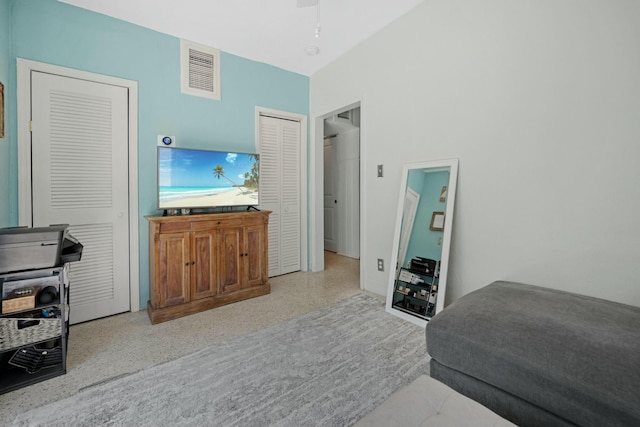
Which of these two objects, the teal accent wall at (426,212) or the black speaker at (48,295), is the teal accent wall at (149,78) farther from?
the teal accent wall at (426,212)

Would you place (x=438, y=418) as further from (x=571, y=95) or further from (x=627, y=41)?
(x=627, y=41)

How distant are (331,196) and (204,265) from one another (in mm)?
3086

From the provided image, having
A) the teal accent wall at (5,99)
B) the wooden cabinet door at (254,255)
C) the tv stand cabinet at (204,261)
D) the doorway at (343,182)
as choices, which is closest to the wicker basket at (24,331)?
the tv stand cabinet at (204,261)

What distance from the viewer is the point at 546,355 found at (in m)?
Answer: 1.15

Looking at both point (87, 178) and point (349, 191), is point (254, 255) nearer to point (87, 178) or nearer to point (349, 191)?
point (87, 178)

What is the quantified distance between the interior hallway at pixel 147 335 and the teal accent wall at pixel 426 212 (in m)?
0.98

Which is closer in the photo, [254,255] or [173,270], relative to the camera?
[173,270]

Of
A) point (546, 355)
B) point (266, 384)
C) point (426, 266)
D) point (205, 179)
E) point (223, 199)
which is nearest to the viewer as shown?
point (546, 355)

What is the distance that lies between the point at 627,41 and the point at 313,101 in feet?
9.90

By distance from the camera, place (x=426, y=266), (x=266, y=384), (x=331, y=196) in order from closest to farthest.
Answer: (x=266, y=384)
(x=426, y=266)
(x=331, y=196)

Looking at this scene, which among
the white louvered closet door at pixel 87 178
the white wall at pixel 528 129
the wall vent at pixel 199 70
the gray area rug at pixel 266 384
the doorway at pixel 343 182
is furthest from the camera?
the doorway at pixel 343 182

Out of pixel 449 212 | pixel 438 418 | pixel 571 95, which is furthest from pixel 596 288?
pixel 438 418

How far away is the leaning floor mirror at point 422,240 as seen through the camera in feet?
7.90

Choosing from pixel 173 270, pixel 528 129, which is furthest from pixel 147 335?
pixel 528 129
